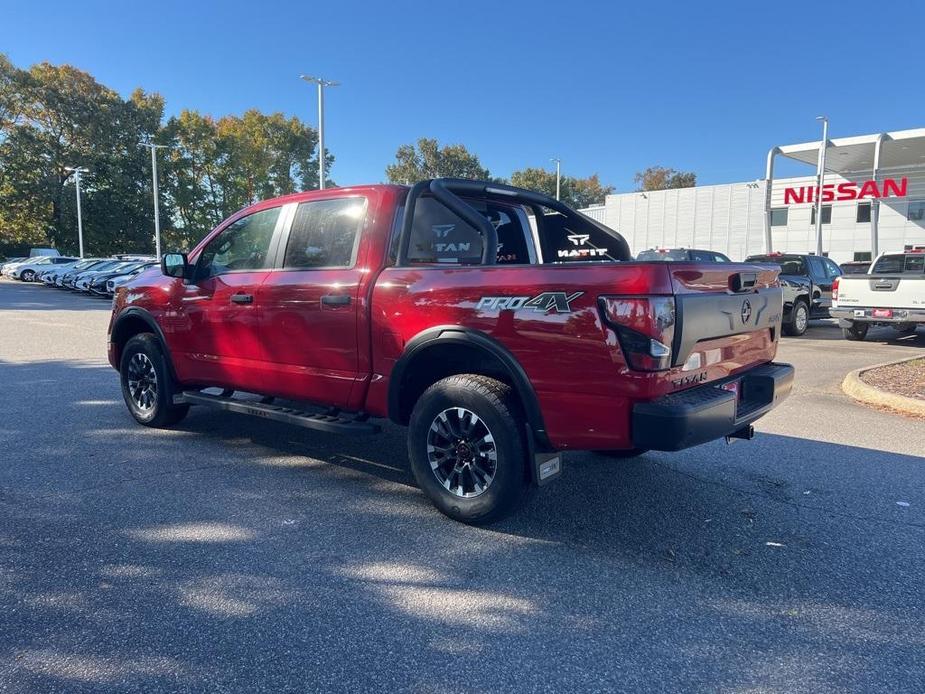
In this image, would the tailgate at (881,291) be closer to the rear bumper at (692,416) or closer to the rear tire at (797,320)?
the rear tire at (797,320)

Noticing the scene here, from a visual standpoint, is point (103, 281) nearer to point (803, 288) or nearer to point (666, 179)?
point (803, 288)

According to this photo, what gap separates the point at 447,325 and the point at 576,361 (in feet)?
2.70

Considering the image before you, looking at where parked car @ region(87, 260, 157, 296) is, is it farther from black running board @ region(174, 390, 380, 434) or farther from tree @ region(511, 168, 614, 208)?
tree @ region(511, 168, 614, 208)

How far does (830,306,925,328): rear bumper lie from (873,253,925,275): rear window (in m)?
0.73

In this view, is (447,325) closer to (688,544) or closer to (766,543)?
(688,544)

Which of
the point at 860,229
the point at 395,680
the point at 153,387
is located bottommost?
the point at 395,680

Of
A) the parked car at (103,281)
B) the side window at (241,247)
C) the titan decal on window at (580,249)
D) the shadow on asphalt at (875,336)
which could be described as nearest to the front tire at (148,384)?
the side window at (241,247)

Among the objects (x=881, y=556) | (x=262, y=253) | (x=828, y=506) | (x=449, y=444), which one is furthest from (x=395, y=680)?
(x=262, y=253)

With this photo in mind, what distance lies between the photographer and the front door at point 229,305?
4.98 m

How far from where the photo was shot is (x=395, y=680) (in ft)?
8.07

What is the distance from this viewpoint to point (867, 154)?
2920 cm

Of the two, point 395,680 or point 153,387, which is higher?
point 153,387

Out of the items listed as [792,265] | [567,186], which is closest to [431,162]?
[567,186]

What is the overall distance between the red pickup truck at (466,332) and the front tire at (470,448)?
1cm
